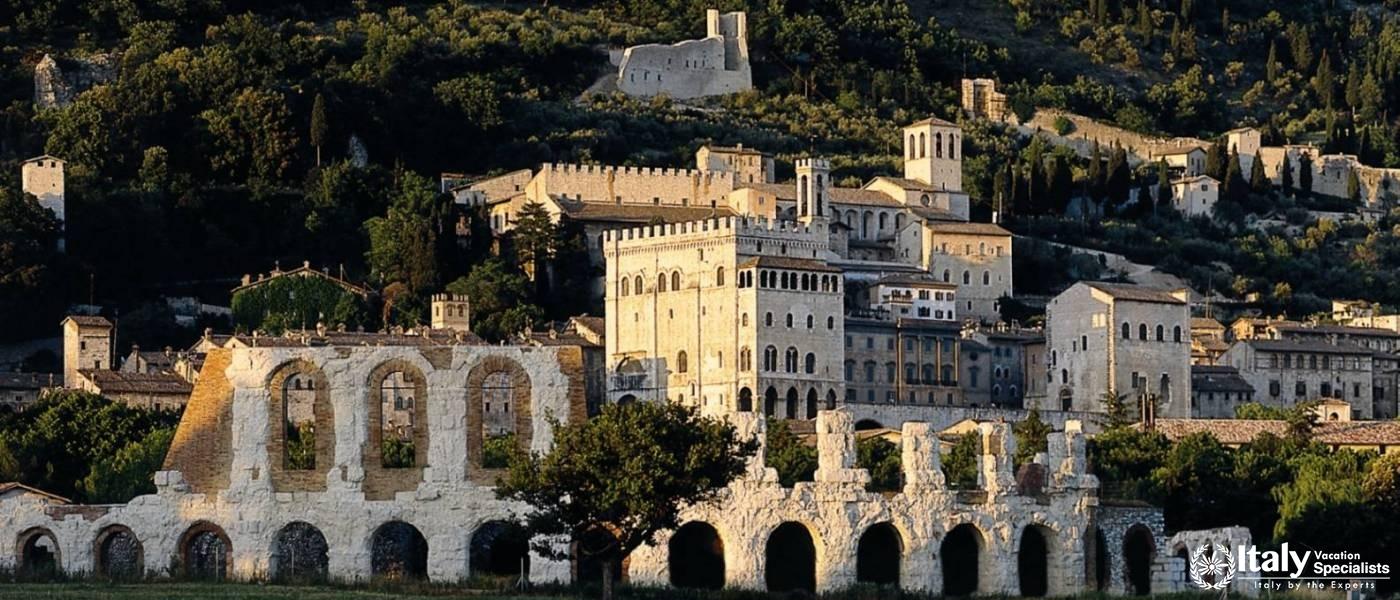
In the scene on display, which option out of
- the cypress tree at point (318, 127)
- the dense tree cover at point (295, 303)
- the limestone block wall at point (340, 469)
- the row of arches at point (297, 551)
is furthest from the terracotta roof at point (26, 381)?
the limestone block wall at point (340, 469)

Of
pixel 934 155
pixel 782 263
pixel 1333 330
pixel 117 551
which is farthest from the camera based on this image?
pixel 934 155

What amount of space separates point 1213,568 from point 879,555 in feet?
24.1

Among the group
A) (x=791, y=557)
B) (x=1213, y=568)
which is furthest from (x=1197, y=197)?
(x=1213, y=568)

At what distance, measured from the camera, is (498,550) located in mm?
69812

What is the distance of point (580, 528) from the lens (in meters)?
63.2

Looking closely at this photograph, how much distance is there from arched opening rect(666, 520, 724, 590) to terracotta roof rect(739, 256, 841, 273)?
108 ft

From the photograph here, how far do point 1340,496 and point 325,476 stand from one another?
22.0 m

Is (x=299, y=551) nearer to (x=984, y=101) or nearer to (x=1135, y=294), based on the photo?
(x=1135, y=294)

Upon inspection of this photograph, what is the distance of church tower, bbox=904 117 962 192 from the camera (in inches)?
4966

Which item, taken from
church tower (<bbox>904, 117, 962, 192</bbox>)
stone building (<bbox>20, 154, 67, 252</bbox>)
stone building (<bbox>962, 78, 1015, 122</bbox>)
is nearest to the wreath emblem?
stone building (<bbox>20, 154, 67, 252</bbox>)

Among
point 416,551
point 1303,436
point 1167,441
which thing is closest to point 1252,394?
point 1303,436

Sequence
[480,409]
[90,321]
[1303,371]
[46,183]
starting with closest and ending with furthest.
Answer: [480,409] < [90,321] < [1303,371] < [46,183]

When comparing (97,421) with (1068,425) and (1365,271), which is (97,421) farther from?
(1365,271)

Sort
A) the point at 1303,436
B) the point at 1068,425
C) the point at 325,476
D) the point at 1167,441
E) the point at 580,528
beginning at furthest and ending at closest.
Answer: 1. the point at 1303,436
2. the point at 1167,441
3. the point at 1068,425
4. the point at 325,476
5. the point at 580,528
